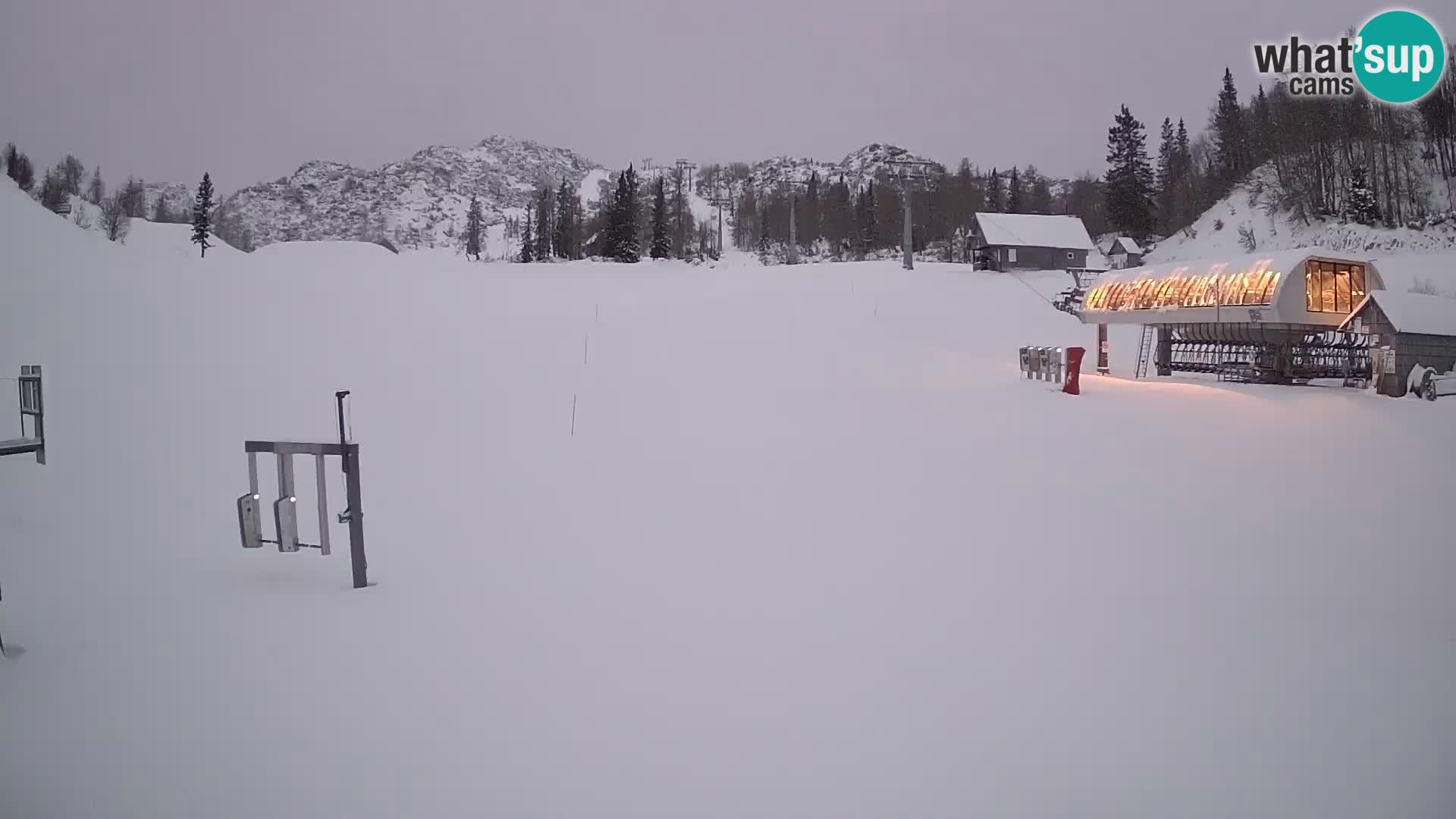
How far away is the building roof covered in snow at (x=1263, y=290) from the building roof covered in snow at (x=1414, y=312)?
1083 millimetres

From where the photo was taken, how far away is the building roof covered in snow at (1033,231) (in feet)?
181

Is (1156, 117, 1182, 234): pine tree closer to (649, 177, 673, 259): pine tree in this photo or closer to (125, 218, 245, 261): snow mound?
(649, 177, 673, 259): pine tree

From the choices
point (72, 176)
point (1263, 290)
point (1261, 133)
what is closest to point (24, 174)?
point (72, 176)

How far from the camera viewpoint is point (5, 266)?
20000mm

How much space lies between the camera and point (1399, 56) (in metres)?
12.1

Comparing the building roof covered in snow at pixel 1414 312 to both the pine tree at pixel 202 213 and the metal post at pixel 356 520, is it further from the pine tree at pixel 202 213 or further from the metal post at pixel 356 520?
the pine tree at pixel 202 213

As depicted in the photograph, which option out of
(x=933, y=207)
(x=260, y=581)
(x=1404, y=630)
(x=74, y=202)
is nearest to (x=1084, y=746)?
(x=1404, y=630)

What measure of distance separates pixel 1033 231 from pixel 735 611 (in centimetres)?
5730

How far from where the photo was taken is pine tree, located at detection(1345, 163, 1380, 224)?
148ft

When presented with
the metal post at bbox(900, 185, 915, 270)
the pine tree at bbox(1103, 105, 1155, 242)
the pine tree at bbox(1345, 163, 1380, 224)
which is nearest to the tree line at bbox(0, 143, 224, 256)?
the metal post at bbox(900, 185, 915, 270)

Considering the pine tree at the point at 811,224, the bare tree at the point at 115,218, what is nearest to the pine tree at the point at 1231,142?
the pine tree at the point at 811,224

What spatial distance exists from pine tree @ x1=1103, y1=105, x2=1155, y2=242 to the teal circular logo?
6104 cm

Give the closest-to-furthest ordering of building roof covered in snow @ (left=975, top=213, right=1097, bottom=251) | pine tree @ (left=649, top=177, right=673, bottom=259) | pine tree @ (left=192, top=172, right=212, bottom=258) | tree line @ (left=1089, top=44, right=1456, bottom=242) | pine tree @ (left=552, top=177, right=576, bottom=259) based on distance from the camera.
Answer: tree line @ (left=1089, top=44, right=1456, bottom=242)
pine tree @ (left=192, top=172, right=212, bottom=258)
building roof covered in snow @ (left=975, top=213, right=1097, bottom=251)
pine tree @ (left=649, top=177, right=673, bottom=259)
pine tree @ (left=552, top=177, right=576, bottom=259)

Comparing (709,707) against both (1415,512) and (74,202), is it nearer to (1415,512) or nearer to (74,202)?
(1415,512)
